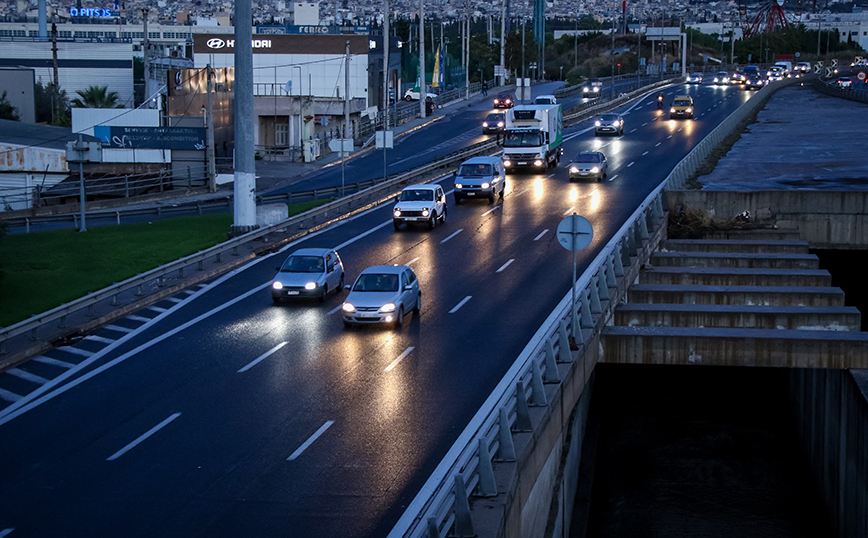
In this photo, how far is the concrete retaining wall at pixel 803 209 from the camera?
3591 cm

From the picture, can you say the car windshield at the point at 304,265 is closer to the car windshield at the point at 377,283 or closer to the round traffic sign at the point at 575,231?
the car windshield at the point at 377,283

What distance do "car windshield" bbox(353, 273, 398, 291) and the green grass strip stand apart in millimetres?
8427

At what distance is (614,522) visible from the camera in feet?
76.4

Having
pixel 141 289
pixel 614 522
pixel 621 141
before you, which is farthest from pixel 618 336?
pixel 621 141

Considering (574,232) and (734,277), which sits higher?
(574,232)

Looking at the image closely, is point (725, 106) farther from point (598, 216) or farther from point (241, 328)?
point (241, 328)

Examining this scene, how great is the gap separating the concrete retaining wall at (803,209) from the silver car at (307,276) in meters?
14.2

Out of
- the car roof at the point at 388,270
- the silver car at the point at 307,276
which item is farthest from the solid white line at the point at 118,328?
the car roof at the point at 388,270

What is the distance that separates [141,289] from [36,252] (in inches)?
311

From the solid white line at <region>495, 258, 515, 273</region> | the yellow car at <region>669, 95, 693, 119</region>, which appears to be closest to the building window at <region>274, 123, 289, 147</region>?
the yellow car at <region>669, 95, 693, 119</region>

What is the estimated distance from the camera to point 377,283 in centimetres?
2559

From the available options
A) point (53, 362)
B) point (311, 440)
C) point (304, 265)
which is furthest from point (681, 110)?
point (311, 440)

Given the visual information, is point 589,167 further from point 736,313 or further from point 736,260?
point 736,313

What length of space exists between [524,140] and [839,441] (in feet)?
110
